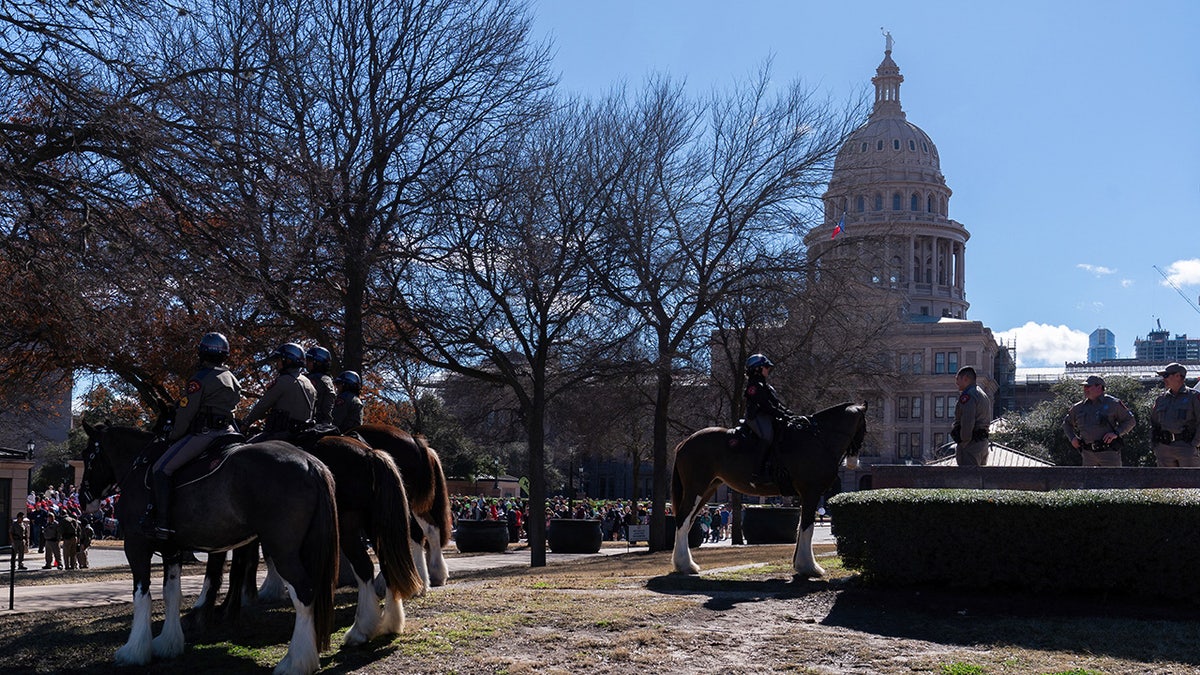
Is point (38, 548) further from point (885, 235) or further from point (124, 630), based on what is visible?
point (124, 630)

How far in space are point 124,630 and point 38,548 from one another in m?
31.0

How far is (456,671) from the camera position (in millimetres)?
9172

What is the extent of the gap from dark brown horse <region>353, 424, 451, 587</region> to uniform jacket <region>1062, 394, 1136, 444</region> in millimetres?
8520

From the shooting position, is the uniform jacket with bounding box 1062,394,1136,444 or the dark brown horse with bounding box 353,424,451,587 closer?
the dark brown horse with bounding box 353,424,451,587

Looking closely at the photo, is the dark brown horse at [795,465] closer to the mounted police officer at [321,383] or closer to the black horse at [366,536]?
the mounted police officer at [321,383]

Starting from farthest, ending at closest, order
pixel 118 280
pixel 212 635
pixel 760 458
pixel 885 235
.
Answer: pixel 885 235 → pixel 760 458 → pixel 118 280 → pixel 212 635

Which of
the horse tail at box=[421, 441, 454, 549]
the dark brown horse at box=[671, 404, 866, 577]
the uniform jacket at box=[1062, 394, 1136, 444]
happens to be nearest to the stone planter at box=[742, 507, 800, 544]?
the uniform jacket at box=[1062, 394, 1136, 444]

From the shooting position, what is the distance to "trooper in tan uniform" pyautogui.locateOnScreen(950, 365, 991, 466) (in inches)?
629

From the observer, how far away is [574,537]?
1389 inches

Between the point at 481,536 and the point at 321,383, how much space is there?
20.2m

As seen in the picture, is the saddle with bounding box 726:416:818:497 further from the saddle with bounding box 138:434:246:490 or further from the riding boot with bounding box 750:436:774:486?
the saddle with bounding box 138:434:246:490

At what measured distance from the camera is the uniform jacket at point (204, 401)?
1017 centimetres

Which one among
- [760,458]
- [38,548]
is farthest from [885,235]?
[38,548]

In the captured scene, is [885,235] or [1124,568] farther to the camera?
[885,235]
